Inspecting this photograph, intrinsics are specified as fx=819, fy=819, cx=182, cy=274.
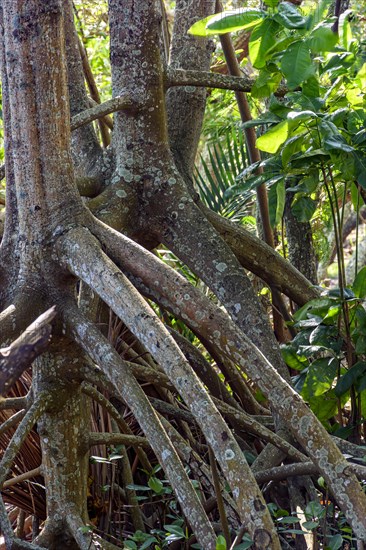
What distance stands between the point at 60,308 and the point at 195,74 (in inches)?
47.7

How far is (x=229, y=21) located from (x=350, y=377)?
1.30 meters

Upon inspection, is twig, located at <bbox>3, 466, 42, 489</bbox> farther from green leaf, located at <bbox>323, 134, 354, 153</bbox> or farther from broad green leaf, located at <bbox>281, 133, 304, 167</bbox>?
green leaf, located at <bbox>323, 134, 354, 153</bbox>

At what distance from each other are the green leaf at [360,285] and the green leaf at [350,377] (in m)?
0.24

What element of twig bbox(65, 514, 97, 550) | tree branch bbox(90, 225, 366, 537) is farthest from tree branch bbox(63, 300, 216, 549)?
twig bbox(65, 514, 97, 550)

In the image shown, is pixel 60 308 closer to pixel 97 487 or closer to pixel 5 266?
pixel 5 266

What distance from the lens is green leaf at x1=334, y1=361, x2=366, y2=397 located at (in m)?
2.82

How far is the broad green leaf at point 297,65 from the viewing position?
7.30ft

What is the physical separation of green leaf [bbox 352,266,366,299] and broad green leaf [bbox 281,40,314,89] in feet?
2.87

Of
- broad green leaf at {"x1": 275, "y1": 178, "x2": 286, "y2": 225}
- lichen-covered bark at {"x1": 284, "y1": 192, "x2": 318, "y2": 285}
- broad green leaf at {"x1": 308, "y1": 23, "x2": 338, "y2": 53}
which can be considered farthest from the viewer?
→ lichen-covered bark at {"x1": 284, "y1": 192, "x2": 318, "y2": 285}

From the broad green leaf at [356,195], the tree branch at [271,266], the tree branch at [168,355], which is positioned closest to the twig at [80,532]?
the tree branch at [168,355]

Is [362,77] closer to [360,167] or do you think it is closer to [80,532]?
[360,167]

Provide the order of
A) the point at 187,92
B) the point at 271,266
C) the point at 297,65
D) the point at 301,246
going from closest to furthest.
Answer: the point at 297,65
the point at 271,266
the point at 187,92
the point at 301,246

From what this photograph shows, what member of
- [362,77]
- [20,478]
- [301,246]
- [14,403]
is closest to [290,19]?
[362,77]

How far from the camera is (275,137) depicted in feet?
7.86
